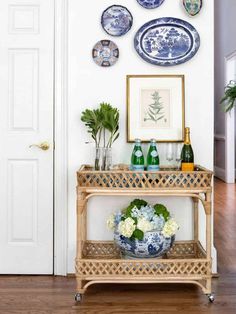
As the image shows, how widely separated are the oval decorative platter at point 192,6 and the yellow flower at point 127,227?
4.73 ft

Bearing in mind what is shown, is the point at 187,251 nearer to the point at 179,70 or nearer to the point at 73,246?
the point at 73,246

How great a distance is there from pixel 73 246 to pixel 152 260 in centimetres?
66

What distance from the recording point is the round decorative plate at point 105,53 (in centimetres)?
289

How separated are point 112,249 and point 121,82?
1.14 metres

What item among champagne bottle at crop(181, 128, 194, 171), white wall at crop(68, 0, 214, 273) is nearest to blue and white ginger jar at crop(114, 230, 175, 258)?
white wall at crop(68, 0, 214, 273)

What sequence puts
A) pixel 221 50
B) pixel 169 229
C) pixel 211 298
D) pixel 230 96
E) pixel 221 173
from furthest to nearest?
pixel 221 50 → pixel 221 173 → pixel 230 96 → pixel 169 229 → pixel 211 298

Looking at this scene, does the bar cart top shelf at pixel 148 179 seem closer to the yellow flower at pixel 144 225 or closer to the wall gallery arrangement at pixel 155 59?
the yellow flower at pixel 144 225

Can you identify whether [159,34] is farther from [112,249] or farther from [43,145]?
[112,249]

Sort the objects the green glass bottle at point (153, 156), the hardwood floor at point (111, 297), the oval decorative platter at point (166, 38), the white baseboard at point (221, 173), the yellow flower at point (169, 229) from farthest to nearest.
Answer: the white baseboard at point (221, 173) < the oval decorative platter at point (166, 38) < the green glass bottle at point (153, 156) < the yellow flower at point (169, 229) < the hardwood floor at point (111, 297)

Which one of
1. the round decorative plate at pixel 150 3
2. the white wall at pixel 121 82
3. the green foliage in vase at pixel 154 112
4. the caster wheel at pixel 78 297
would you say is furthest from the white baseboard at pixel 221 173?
the caster wheel at pixel 78 297

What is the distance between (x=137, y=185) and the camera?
2.49 m

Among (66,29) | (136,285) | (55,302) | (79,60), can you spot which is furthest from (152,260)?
(66,29)

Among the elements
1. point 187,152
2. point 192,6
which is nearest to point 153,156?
point 187,152

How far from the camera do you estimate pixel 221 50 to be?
846 centimetres
